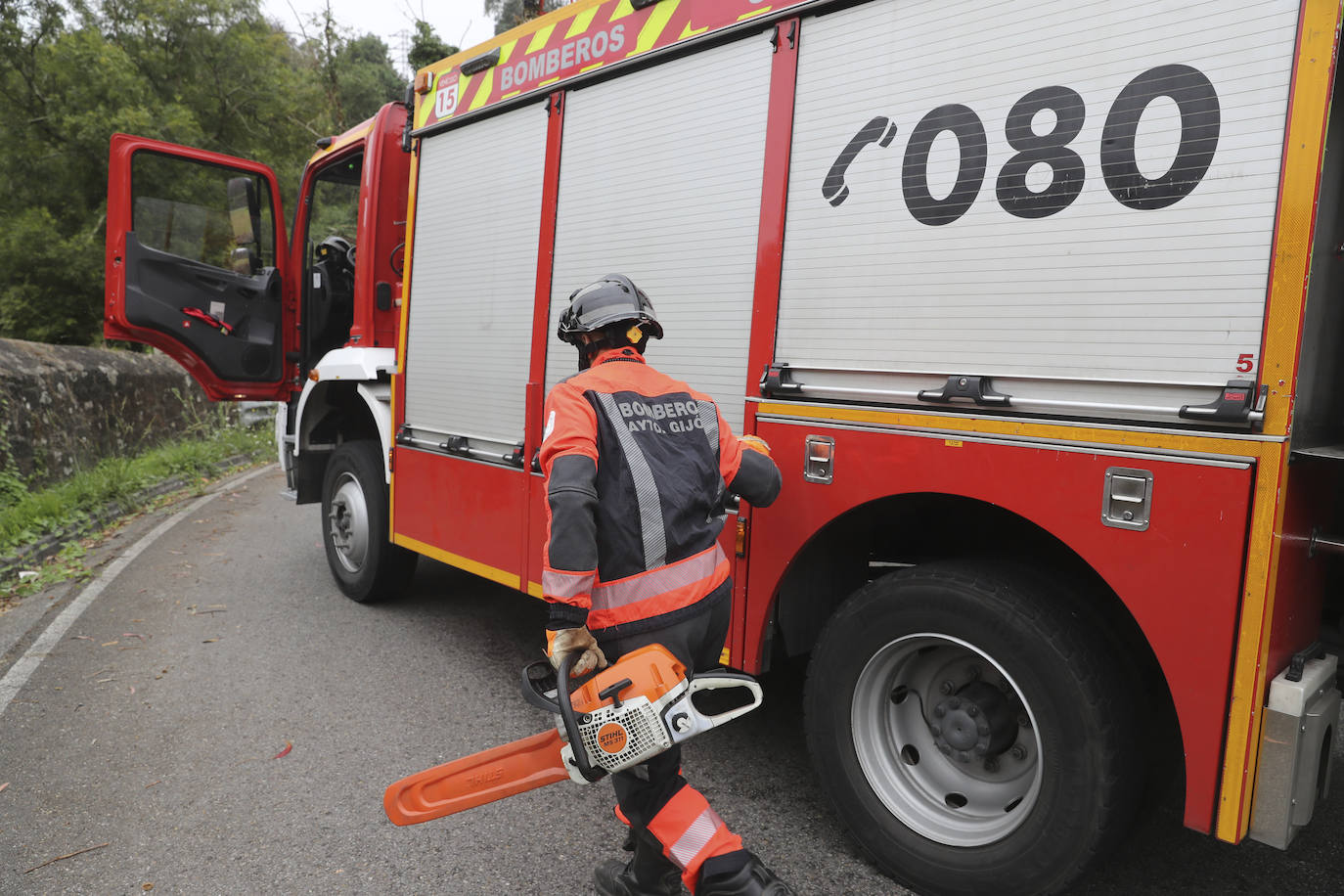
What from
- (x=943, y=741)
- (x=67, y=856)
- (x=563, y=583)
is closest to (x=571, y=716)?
(x=563, y=583)

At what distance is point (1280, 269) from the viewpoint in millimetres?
1959

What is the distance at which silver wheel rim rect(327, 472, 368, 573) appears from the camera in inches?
216

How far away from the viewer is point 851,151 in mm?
2748

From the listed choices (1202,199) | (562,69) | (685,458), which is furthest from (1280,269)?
(562,69)

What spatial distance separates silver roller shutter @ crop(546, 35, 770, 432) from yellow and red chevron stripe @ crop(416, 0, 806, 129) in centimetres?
10

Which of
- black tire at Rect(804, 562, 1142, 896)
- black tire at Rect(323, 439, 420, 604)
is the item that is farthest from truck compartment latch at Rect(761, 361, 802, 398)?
black tire at Rect(323, 439, 420, 604)

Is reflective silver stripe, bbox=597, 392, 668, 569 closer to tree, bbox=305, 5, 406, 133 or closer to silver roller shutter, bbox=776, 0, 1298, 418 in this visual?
silver roller shutter, bbox=776, 0, 1298, 418

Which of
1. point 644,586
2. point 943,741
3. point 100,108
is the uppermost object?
point 100,108

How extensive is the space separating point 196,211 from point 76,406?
194 inches

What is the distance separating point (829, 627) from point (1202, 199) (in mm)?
1530

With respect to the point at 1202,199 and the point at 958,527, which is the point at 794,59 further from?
the point at 958,527

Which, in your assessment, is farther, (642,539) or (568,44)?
(568,44)

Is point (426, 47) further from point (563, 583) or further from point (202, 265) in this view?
point (563, 583)

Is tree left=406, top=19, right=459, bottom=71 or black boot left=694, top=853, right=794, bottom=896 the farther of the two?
tree left=406, top=19, right=459, bottom=71
